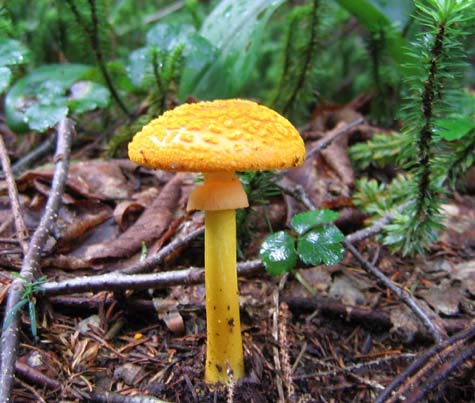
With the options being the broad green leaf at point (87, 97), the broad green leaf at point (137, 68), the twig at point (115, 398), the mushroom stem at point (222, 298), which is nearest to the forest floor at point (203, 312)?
the twig at point (115, 398)

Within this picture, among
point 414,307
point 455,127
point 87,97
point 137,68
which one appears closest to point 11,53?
point 87,97

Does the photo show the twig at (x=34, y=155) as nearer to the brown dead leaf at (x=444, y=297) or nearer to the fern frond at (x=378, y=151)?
the fern frond at (x=378, y=151)

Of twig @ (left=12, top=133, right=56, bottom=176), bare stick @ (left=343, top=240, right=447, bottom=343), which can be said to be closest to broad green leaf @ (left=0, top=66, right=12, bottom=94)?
twig @ (left=12, top=133, right=56, bottom=176)

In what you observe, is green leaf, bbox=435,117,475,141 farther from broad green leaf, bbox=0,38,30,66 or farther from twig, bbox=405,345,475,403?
broad green leaf, bbox=0,38,30,66

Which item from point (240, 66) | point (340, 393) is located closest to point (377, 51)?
point (240, 66)

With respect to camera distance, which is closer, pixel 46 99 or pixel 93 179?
pixel 93 179

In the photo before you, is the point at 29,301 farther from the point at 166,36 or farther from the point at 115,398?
the point at 166,36
